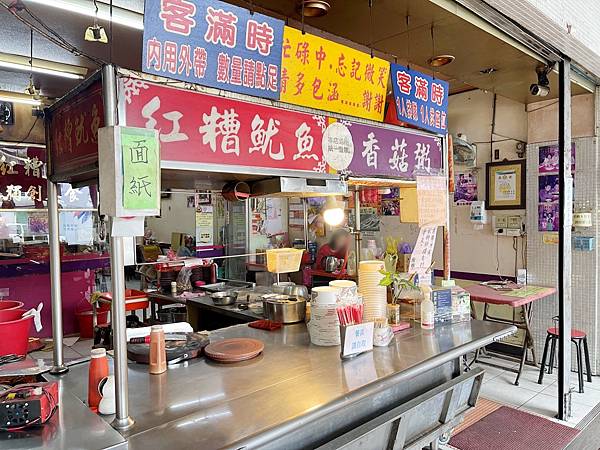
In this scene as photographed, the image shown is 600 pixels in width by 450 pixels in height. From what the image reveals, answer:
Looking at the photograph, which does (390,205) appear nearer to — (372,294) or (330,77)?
(372,294)

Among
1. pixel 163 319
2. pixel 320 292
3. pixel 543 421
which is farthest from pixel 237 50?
pixel 543 421

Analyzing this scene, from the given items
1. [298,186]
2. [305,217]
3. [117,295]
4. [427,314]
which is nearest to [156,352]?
[117,295]

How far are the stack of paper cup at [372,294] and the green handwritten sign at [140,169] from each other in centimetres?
143

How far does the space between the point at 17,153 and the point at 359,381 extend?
17.9 ft

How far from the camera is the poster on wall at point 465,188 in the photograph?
5.76 meters

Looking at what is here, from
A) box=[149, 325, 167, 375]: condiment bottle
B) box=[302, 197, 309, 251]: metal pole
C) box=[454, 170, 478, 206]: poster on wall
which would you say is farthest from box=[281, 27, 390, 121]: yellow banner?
box=[302, 197, 309, 251]: metal pole

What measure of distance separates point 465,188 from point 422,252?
351 cm

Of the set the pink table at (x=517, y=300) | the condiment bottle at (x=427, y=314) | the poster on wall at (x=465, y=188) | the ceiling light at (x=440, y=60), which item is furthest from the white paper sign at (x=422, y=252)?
the poster on wall at (x=465, y=188)

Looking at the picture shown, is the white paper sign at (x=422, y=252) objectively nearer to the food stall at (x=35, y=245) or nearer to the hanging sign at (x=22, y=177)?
the food stall at (x=35, y=245)

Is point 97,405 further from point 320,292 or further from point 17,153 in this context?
point 17,153

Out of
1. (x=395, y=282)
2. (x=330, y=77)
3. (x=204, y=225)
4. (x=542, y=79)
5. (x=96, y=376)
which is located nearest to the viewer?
(x=96, y=376)

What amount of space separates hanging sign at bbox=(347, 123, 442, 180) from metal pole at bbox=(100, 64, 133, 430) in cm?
130

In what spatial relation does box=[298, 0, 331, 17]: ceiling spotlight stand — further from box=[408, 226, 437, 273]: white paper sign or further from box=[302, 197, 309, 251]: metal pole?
box=[302, 197, 309, 251]: metal pole

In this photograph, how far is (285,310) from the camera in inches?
107
